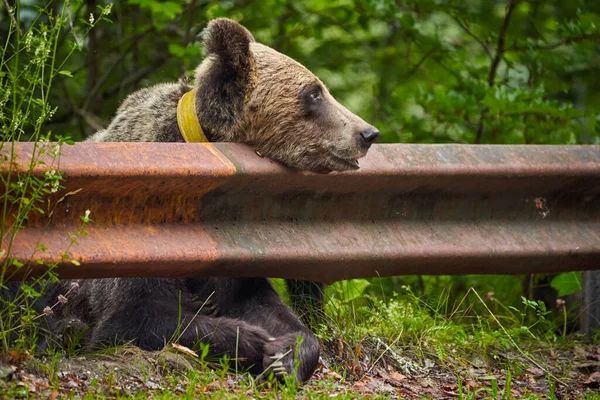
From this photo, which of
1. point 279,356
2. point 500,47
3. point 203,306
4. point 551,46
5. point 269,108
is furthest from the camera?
point 500,47

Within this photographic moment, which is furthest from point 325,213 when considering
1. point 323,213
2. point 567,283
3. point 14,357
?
point 567,283

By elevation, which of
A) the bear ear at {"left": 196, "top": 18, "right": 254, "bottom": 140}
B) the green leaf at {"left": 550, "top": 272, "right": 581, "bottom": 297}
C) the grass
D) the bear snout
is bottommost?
the green leaf at {"left": 550, "top": 272, "right": 581, "bottom": 297}

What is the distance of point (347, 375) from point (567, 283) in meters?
2.46

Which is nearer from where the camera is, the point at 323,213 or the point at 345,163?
the point at 323,213

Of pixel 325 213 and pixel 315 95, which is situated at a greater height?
pixel 315 95

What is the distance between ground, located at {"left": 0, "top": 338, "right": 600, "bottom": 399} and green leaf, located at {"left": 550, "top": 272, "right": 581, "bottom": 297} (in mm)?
1045

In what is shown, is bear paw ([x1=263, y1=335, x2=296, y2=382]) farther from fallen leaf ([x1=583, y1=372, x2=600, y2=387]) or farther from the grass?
fallen leaf ([x1=583, y1=372, x2=600, y2=387])

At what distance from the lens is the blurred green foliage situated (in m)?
6.90

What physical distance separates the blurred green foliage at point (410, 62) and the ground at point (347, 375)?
0.99 meters

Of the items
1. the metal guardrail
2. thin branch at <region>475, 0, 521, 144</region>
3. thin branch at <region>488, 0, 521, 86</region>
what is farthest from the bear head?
thin branch at <region>488, 0, 521, 86</region>

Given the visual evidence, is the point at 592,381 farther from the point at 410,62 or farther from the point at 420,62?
the point at 410,62

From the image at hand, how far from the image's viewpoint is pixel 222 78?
15.6ft

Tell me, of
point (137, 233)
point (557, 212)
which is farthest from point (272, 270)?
point (557, 212)

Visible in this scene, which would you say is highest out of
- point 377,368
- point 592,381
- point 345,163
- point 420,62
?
point 345,163
